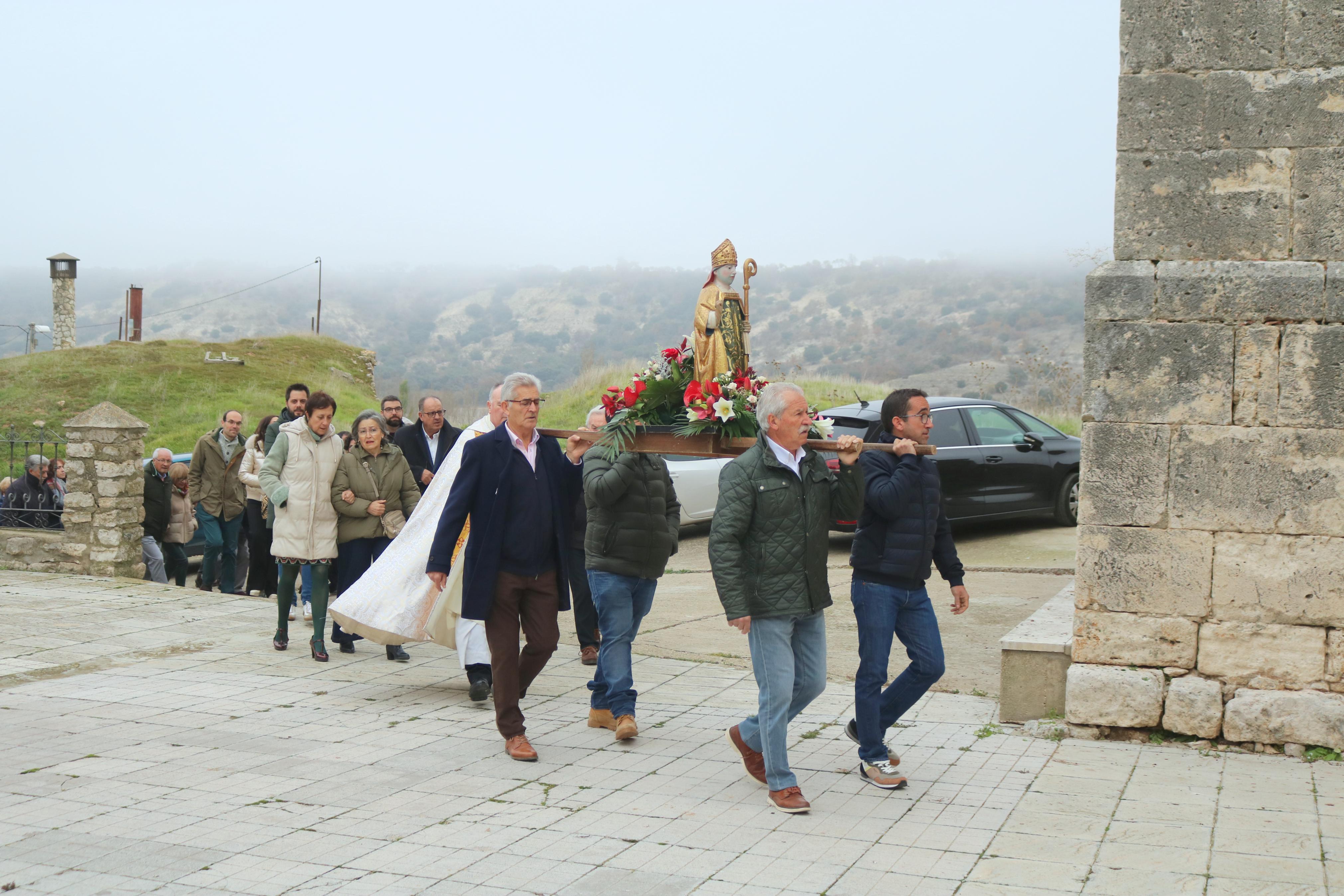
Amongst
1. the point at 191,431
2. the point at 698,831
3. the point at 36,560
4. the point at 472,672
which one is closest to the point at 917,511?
the point at 698,831

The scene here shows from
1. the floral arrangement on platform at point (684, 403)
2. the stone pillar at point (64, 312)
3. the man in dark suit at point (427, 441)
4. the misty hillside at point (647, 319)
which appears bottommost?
the man in dark suit at point (427, 441)

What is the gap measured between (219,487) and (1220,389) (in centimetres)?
892

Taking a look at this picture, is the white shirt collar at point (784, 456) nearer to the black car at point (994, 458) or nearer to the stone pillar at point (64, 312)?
the black car at point (994, 458)

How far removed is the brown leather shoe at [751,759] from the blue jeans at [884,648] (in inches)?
18.0

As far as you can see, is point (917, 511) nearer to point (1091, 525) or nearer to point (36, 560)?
point (1091, 525)

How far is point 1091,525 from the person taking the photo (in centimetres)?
596

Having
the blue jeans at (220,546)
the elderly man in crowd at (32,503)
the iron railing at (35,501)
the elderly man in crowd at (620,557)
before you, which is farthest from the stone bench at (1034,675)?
the elderly man in crowd at (32,503)

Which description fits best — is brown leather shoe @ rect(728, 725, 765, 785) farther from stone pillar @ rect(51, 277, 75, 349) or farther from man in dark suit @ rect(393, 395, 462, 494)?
stone pillar @ rect(51, 277, 75, 349)

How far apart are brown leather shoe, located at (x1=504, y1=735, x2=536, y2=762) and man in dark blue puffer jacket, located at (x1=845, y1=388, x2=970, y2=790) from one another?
5.26 ft

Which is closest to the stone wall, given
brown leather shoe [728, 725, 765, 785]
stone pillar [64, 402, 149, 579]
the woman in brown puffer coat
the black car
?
stone pillar [64, 402, 149, 579]

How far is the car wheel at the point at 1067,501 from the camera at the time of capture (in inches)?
→ 527

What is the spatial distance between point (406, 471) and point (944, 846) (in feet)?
17.0

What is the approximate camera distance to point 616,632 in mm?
6258

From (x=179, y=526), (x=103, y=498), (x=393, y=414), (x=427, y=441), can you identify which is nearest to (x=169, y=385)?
(x=179, y=526)
